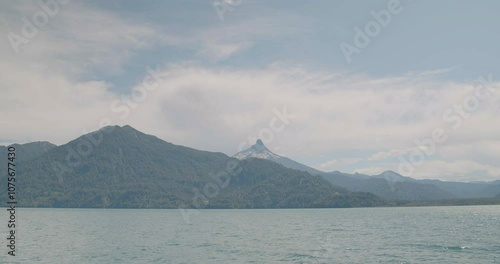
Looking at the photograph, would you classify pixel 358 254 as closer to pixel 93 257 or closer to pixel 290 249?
pixel 290 249

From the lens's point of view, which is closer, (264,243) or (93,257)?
(93,257)

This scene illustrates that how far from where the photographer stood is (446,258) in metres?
74.6

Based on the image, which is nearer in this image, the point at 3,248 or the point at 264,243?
the point at 3,248

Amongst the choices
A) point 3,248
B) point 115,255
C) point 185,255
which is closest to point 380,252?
point 185,255

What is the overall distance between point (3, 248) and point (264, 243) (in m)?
59.1

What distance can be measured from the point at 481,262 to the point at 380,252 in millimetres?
19469

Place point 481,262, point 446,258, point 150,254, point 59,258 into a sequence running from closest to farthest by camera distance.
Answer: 1. point 481,262
2. point 446,258
3. point 59,258
4. point 150,254

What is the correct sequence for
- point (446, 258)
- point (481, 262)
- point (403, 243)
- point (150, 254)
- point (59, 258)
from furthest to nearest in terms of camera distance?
1. point (403, 243)
2. point (150, 254)
3. point (59, 258)
4. point (446, 258)
5. point (481, 262)

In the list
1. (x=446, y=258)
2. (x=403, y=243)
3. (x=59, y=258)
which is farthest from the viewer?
(x=403, y=243)

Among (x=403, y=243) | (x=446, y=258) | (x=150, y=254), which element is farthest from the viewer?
(x=403, y=243)

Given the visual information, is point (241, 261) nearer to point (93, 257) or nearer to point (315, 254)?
point (315, 254)

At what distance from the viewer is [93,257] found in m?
83.6

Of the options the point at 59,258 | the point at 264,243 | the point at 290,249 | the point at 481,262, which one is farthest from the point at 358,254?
the point at 59,258

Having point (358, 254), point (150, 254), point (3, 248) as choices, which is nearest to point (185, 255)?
point (150, 254)
